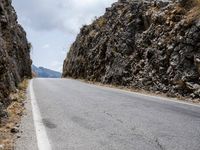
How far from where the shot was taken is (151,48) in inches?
984

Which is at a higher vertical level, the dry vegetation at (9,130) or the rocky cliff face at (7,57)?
the rocky cliff face at (7,57)

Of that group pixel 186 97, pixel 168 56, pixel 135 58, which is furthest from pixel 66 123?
pixel 135 58

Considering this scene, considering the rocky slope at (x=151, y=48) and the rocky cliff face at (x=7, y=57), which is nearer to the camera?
the rocky cliff face at (x=7, y=57)

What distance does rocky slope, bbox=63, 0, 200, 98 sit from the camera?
19.8 meters

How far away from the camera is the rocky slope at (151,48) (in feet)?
65.0

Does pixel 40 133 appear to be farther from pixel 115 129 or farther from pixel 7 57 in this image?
pixel 7 57

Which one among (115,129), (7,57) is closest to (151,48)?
(7,57)

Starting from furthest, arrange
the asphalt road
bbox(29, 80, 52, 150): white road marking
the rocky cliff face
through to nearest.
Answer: the rocky cliff face
the asphalt road
bbox(29, 80, 52, 150): white road marking

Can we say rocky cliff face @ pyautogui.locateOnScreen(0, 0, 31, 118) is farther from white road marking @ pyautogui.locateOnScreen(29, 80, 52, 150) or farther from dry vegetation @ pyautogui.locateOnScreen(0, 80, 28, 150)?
white road marking @ pyautogui.locateOnScreen(29, 80, 52, 150)

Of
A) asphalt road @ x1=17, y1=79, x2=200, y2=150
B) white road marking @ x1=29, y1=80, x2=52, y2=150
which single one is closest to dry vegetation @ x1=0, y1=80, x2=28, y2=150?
asphalt road @ x1=17, y1=79, x2=200, y2=150

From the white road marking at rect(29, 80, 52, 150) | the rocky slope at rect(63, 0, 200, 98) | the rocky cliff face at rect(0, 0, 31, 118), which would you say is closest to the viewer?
the white road marking at rect(29, 80, 52, 150)

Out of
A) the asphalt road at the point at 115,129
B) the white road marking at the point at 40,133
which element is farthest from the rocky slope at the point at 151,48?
the white road marking at the point at 40,133

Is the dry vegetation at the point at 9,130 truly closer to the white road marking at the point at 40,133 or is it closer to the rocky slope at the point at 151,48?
the white road marking at the point at 40,133

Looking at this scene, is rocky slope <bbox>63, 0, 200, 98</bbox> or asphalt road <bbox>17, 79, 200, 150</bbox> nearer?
asphalt road <bbox>17, 79, 200, 150</bbox>
